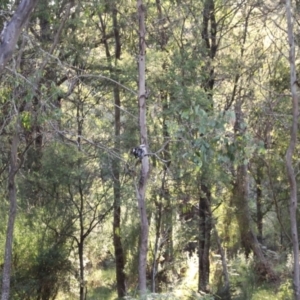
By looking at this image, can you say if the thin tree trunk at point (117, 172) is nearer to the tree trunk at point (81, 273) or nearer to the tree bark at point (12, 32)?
the tree trunk at point (81, 273)

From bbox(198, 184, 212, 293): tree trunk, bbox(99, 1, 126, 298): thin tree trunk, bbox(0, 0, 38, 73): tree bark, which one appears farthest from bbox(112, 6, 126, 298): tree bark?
bbox(0, 0, 38, 73): tree bark

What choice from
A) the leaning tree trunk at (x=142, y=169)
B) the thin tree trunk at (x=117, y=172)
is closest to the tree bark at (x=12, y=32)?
the leaning tree trunk at (x=142, y=169)

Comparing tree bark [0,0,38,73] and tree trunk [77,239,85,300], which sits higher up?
tree bark [0,0,38,73]

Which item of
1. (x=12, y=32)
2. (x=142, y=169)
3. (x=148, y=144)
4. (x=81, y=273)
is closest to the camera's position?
(x=12, y=32)

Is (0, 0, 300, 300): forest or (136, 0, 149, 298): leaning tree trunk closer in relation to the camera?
(136, 0, 149, 298): leaning tree trunk

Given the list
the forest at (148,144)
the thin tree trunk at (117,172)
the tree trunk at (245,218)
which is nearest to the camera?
the forest at (148,144)

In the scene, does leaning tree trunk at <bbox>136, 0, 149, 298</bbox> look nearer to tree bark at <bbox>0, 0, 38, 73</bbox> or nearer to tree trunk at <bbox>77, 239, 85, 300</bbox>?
tree bark at <bbox>0, 0, 38, 73</bbox>

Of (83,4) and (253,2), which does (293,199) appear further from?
(83,4)

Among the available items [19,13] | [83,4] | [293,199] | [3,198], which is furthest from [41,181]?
[19,13]

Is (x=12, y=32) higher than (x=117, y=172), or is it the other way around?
(x=117, y=172)

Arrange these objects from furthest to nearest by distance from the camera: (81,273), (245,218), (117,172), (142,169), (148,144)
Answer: (245,218) → (81,273) → (117,172) → (148,144) → (142,169)

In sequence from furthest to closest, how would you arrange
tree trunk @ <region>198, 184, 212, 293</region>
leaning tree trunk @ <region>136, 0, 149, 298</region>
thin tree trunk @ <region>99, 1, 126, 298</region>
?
tree trunk @ <region>198, 184, 212, 293</region>
thin tree trunk @ <region>99, 1, 126, 298</region>
leaning tree trunk @ <region>136, 0, 149, 298</region>

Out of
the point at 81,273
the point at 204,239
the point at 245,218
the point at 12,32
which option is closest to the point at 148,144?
the point at 204,239

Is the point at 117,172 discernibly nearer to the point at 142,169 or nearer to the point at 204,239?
the point at 204,239
